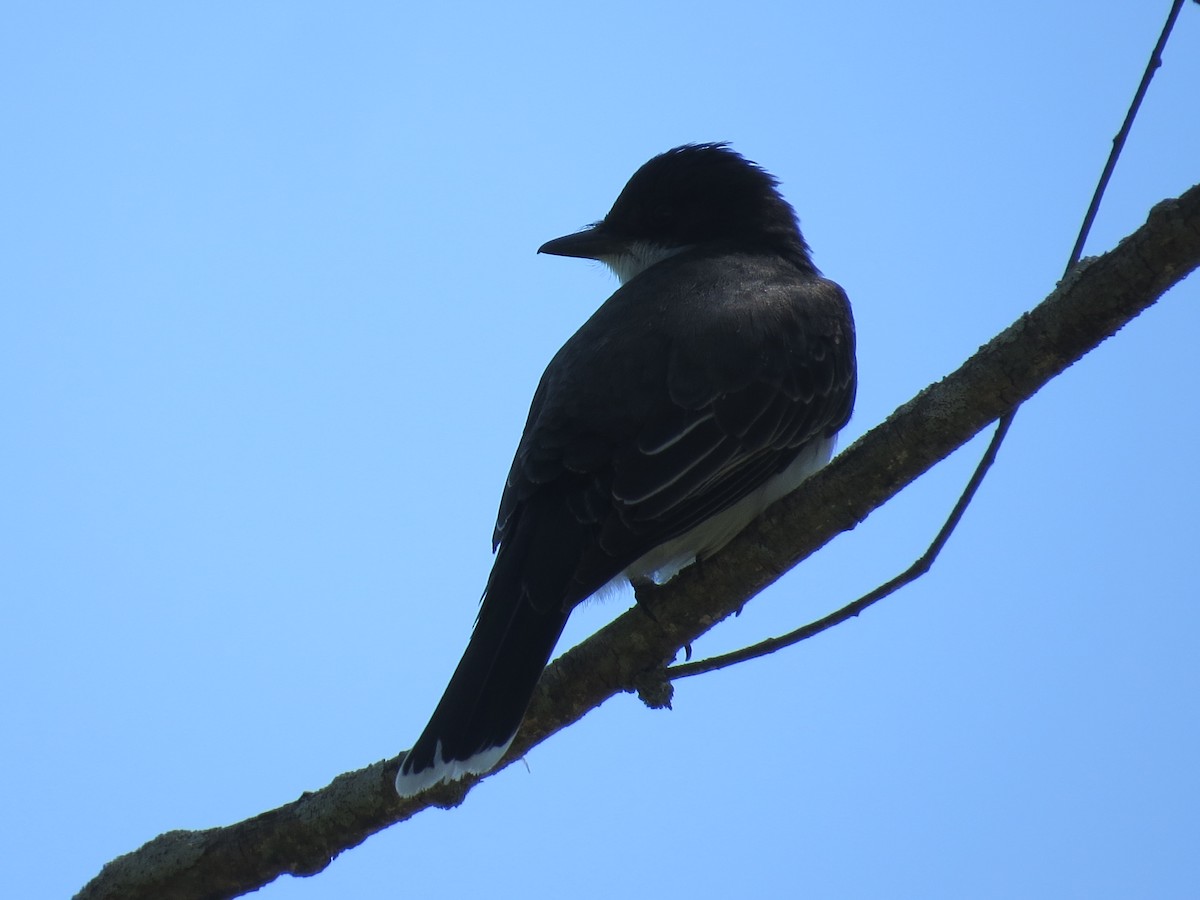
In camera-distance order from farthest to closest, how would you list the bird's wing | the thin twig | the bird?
the bird's wing, the bird, the thin twig

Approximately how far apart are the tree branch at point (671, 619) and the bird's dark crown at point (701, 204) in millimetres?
3018

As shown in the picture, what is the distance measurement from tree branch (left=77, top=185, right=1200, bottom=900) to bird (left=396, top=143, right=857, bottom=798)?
19cm

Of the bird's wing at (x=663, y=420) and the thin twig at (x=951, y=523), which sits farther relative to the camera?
the bird's wing at (x=663, y=420)

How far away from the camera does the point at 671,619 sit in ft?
15.1

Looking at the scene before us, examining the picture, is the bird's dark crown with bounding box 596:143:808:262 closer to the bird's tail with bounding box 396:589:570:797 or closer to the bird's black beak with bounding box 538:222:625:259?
the bird's black beak with bounding box 538:222:625:259

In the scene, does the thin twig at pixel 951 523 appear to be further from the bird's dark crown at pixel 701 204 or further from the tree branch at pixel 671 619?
the bird's dark crown at pixel 701 204

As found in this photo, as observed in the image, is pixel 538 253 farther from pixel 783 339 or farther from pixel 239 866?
pixel 239 866

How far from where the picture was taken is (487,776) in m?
4.64

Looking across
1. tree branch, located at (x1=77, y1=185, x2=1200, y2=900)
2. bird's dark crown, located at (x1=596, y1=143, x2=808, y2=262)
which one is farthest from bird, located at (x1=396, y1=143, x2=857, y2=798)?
bird's dark crown, located at (x1=596, y1=143, x2=808, y2=262)

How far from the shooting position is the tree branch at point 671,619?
4082mm

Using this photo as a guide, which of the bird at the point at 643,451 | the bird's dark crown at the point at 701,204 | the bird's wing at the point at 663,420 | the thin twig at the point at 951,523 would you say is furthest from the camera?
the bird's dark crown at the point at 701,204

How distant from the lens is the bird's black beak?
7398 millimetres

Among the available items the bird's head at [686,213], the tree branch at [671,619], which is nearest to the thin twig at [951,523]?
the tree branch at [671,619]

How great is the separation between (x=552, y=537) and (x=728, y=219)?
2845 mm
